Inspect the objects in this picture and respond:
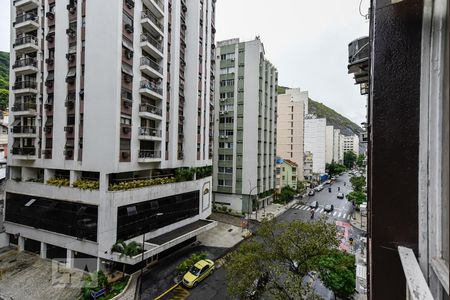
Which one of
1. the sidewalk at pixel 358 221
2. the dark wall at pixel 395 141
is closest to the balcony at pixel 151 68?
the dark wall at pixel 395 141

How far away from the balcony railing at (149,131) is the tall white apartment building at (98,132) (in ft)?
0.35

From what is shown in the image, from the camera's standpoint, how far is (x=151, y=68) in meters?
21.8

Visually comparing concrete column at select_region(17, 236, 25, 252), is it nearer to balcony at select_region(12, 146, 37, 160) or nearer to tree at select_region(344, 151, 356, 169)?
balcony at select_region(12, 146, 37, 160)

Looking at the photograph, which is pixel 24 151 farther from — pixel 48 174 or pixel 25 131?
pixel 48 174

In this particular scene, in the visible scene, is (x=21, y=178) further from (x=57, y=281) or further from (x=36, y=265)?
(x=57, y=281)

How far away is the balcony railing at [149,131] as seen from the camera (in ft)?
69.9

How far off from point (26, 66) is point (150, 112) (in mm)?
14177

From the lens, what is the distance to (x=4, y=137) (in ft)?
119

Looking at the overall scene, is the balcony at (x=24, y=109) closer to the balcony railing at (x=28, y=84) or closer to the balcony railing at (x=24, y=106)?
the balcony railing at (x=24, y=106)

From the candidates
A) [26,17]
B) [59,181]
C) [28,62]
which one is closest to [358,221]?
[59,181]

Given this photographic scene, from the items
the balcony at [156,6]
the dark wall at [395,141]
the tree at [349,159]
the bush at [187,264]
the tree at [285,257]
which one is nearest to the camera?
the dark wall at [395,141]

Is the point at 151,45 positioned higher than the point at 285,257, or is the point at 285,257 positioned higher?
the point at 151,45

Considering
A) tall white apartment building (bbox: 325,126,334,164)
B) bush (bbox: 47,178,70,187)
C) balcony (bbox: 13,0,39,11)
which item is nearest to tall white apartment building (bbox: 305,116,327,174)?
tall white apartment building (bbox: 325,126,334,164)

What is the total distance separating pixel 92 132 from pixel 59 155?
501 cm
